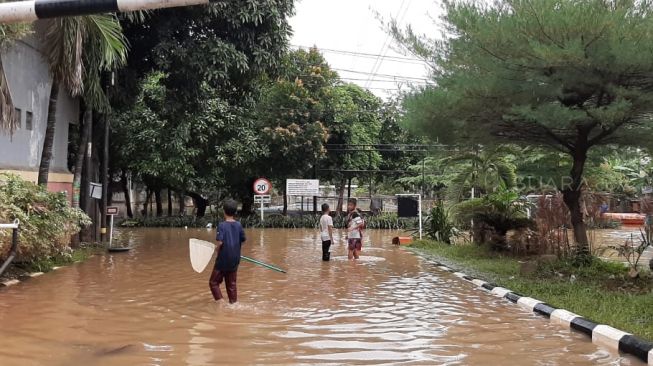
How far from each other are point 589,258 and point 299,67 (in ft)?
76.2

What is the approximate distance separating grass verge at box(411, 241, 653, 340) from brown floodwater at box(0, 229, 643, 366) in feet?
2.12

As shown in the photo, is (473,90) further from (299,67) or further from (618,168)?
(618,168)

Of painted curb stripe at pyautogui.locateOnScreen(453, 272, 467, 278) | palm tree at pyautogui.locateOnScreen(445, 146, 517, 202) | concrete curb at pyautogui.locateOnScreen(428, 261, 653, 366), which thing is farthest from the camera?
palm tree at pyautogui.locateOnScreen(445, 146, 517, 202)

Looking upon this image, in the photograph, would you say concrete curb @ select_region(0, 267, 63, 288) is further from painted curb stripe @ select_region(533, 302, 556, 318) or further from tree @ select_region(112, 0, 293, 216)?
painted curb stripe @ select_region(533, 302, 556, 318)

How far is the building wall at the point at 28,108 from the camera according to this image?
1319 cm

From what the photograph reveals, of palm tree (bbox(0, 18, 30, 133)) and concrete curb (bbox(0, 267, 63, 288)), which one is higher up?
palm tree (bbox(0, 18, 30, 133))

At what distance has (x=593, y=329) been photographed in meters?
6.77

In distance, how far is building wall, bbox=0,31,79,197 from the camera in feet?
43.3

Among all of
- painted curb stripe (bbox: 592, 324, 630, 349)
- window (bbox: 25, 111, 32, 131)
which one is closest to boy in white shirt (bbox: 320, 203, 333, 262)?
window (bbox: 25, 111, 32, 131)

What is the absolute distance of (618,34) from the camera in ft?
29.8

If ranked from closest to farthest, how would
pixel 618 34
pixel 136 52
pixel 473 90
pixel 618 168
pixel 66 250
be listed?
pixel 618 34
pixel 473 90
pixel 66 250
pixel 136 52
pixel 618 168

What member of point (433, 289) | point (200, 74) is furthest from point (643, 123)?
point (200, 74)

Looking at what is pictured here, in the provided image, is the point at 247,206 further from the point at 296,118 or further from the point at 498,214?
the point at 498,214

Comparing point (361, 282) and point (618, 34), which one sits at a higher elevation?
point (618, 34)
